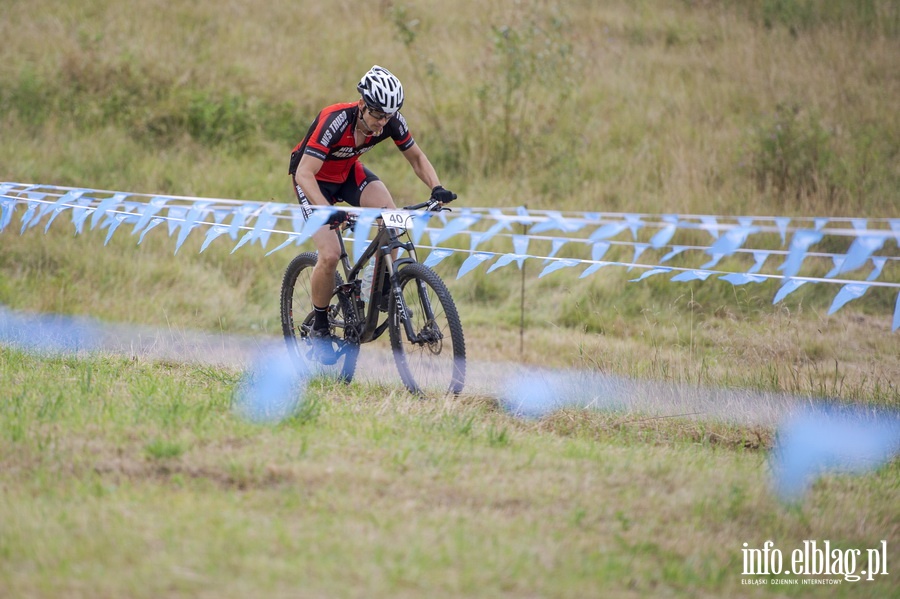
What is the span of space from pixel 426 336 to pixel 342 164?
164 cm

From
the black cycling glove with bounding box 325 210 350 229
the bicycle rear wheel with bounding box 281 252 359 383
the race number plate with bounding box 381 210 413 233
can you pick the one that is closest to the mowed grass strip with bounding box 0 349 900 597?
the bicycle rear wheel with bounding box 281 252 359 383

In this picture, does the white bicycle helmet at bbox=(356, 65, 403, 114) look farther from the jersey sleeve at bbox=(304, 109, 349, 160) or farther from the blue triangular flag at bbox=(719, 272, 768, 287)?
the blue triangular flag at bbox=(719, 272, 768, 287)

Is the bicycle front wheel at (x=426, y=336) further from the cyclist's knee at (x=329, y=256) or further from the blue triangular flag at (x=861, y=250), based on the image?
the blue triangular flag at (x=861, y=250)

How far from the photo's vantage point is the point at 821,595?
139 inches

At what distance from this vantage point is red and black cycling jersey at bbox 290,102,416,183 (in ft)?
20.8

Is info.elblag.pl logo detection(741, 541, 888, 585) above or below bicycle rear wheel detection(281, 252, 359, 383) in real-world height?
below

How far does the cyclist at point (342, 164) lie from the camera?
20.4 feet

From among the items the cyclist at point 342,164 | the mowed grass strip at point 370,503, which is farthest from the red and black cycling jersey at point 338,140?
the mowed grass strip at point 370,503

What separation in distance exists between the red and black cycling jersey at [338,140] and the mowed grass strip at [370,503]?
6.46ft

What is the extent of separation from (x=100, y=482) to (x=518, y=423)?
8.85 ft

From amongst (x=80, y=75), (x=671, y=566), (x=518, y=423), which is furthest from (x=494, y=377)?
(x=80, y=75)

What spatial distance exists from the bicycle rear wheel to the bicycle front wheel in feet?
1.78

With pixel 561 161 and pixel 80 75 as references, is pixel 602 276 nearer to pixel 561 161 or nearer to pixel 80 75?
pixel 561 161

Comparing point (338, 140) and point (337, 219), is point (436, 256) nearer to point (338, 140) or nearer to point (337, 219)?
point (337, 219)
